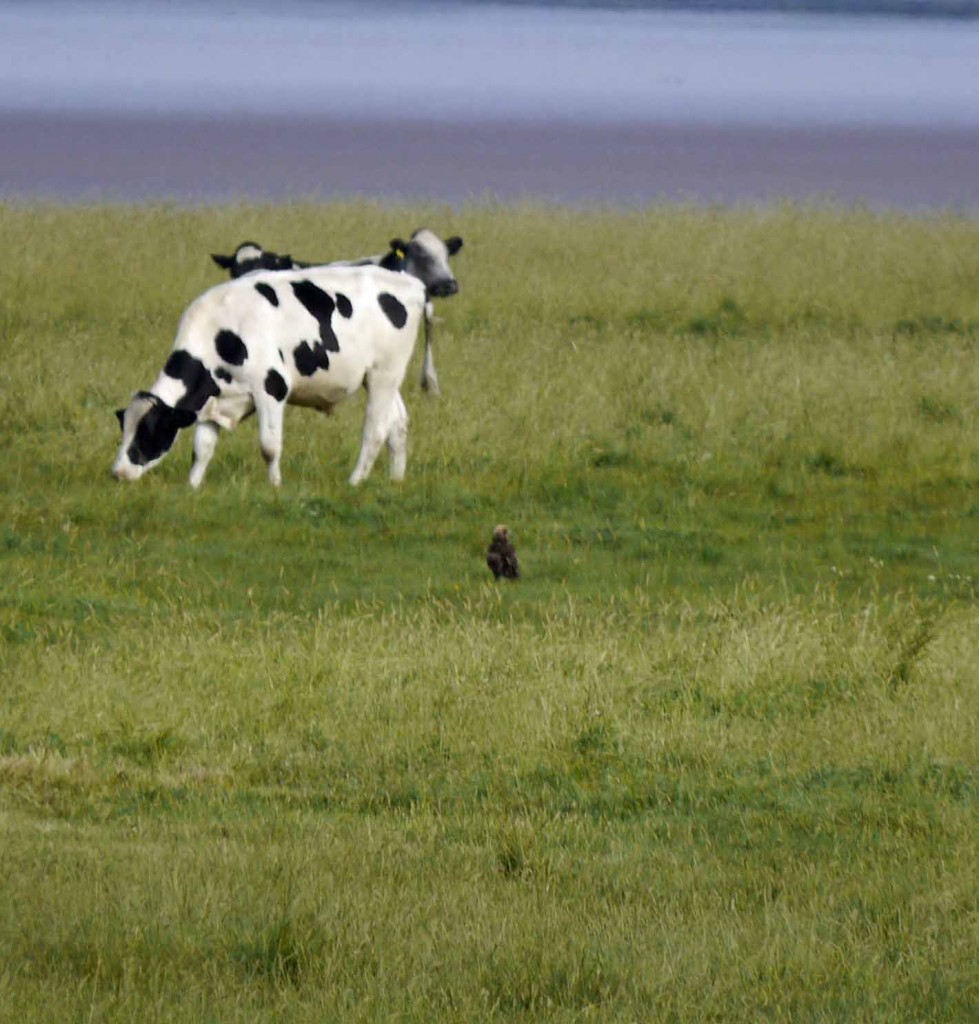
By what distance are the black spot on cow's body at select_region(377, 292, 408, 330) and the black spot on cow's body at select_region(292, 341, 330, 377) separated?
2.48ft

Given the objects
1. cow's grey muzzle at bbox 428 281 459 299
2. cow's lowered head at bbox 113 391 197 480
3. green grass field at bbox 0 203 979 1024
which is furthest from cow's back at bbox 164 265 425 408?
cow's grey muzzle at bbox 428 281 459 299

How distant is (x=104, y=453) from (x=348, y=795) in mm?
7859

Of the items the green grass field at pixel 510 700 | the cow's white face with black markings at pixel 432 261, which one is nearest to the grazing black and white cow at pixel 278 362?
the green grass field at pixel 510 700

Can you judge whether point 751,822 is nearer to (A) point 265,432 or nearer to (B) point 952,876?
(B) point 952,876

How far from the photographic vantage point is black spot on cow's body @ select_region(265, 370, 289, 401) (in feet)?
45.9

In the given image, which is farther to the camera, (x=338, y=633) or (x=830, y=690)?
(x=338, y=633)

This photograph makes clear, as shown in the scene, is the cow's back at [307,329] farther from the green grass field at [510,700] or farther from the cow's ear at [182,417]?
the green grass field at [510,700]

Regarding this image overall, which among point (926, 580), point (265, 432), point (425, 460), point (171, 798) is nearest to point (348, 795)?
point (171, 798)

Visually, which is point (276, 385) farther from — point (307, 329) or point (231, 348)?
point (307, 329)

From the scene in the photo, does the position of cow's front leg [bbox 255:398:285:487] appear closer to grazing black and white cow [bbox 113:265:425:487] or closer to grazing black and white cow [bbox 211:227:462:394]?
grazing black and white cow [bbox 113:265:425:487]

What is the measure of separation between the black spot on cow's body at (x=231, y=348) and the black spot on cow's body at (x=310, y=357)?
0.46 metres

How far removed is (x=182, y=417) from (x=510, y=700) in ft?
19.7

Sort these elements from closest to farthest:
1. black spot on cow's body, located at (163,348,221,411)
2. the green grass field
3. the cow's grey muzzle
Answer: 1. the green grass field
2. black spot on cow's body, located at (163,348,221,411)
3. the cow's grey muzzle

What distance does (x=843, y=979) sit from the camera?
5.10 metres
